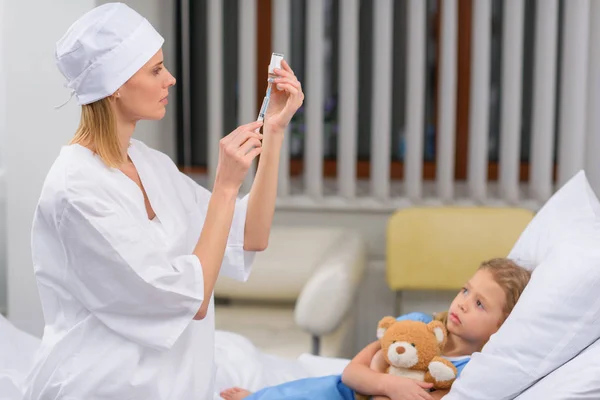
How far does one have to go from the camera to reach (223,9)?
13.5ft

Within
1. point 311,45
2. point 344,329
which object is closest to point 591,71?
point 311,45

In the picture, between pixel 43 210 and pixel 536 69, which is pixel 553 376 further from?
pixel 536 69

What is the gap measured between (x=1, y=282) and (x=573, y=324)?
239 cm

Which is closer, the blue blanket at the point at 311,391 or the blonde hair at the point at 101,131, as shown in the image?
the blonde hair at the point at 101,131

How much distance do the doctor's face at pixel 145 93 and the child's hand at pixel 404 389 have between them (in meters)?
0.71

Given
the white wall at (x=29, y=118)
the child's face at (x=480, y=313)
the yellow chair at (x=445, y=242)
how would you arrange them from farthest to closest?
the yellow chair at (x=445, y=242) < the white wall at (x=29, y=118) < the child's face at (x=480, y=313)

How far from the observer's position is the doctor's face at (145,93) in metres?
1.76

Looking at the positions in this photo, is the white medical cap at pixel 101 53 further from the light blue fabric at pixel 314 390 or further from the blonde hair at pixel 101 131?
the light blue fabric at pixel 314 390

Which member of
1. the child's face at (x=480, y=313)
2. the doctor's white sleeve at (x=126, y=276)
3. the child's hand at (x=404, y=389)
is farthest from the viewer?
the child's face at (x=480, y=313)

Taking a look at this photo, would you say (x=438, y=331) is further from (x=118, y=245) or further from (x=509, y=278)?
(x=118, y=245)

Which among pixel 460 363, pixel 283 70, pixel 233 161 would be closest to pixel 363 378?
pixel 460 363

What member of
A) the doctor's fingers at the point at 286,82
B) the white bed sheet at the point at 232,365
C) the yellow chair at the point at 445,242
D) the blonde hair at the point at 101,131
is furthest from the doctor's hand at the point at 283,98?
the yellow chair at the point at 445,242

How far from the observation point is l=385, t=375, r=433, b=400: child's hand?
6.07ft

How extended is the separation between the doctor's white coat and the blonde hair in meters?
0.03
